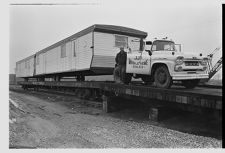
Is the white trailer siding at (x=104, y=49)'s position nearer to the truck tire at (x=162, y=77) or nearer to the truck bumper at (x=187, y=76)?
the truck tire at (x=162, y=77)

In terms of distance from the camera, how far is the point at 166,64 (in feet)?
25.2

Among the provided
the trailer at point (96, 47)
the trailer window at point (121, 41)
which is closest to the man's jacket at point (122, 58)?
the trailer at point (96, 47)

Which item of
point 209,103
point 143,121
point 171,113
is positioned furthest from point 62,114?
A: point 209,103

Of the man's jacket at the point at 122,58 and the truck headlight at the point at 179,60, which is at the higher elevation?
the man's jacket at the point at 122,58

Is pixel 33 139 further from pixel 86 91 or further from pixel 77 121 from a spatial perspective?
pixel 86 91

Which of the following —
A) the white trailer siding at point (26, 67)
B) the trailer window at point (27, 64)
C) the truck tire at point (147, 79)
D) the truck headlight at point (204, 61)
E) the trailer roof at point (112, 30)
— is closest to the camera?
the truck headlight at point (204, 61)

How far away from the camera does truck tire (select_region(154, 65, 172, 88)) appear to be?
25.3ft

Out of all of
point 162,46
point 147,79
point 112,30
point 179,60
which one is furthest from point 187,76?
point 112,30

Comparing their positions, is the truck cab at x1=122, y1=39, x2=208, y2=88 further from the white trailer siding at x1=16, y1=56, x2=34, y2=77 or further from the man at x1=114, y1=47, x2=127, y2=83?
the white trailer siding at x1=16, y1=56, x2=34, y2=77

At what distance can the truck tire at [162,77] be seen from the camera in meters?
7.71

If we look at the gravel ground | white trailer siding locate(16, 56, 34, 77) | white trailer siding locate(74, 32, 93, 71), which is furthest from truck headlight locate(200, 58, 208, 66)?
white trailer siding locate(16, 56, 34, 77)

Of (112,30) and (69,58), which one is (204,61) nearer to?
(112,30)

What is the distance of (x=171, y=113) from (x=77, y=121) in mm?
2933

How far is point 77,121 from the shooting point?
856 cm
